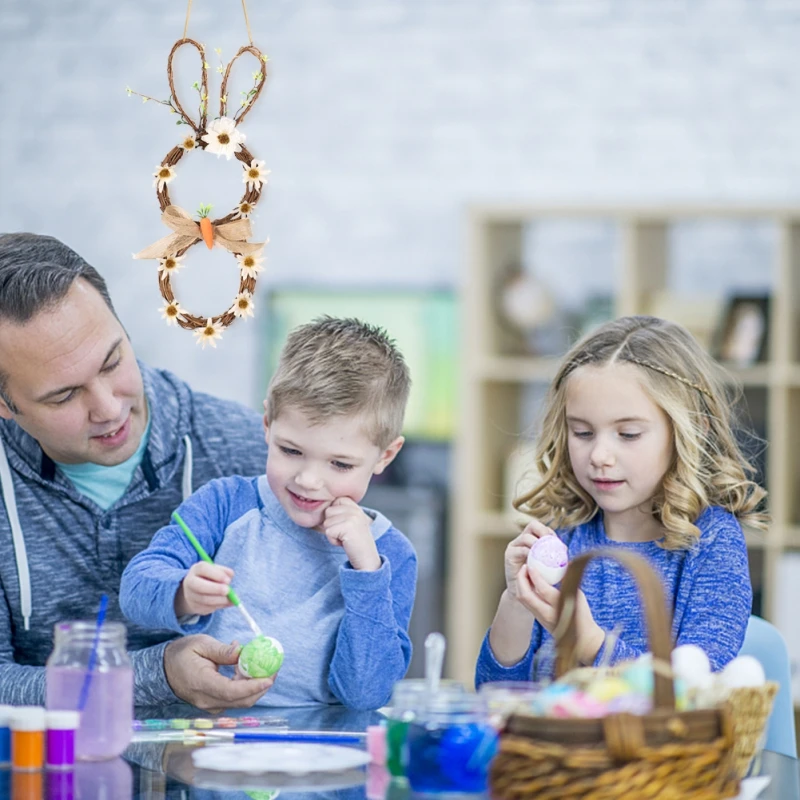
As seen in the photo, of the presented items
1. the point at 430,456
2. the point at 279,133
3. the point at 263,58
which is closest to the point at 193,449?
the point at 263,58

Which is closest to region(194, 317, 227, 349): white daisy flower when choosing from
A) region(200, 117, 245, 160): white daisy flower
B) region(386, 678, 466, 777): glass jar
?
region(200, 117, 245, 160): white daisy flower

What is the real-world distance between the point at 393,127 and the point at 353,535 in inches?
135

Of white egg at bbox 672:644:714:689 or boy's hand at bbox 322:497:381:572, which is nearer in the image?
white egg at bbox 672:644:714:689

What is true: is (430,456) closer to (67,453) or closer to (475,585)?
(475,585)

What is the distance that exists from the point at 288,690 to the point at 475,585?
257cm

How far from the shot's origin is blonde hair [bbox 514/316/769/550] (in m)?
1.78

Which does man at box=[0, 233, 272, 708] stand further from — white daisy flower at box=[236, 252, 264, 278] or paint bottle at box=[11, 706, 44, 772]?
paint bottle at box=[11, 706, 44, 772]

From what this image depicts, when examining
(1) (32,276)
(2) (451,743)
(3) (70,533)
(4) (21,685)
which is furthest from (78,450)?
(2) (451,743)

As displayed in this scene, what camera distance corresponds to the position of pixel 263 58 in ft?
5.26

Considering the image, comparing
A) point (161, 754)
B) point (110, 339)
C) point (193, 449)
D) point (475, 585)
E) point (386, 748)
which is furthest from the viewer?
point (475, 585)

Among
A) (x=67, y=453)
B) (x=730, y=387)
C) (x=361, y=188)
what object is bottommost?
(x=67, y=453)

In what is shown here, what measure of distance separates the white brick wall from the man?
9.01ft

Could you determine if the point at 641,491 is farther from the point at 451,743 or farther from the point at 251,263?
the point at 451,743

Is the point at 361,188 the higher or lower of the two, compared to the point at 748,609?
higher
